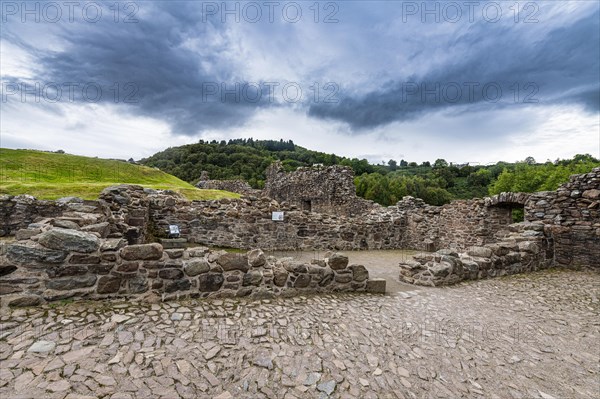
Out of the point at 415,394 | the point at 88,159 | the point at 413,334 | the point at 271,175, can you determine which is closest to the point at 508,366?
the point at 413,334

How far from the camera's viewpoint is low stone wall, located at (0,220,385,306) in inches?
143

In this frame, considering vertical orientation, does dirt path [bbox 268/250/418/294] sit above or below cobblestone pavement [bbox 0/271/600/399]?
below

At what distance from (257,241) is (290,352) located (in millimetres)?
7447

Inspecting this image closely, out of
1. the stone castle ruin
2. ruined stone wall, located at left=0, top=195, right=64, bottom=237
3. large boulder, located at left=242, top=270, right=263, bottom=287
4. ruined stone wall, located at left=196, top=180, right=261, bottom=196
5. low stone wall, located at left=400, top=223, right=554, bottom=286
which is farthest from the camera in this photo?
ruined stone wall, located at left=196, top=180, right=261, bottom=196

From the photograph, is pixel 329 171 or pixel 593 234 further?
pixel 329 171

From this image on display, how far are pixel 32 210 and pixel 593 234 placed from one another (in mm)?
21438

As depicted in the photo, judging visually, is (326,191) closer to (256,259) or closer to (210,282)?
(256,259)

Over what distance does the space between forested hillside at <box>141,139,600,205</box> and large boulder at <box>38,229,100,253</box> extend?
3790 centimetres

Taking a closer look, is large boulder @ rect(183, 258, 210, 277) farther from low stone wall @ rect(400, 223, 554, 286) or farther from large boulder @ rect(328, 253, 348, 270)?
low stone wall @ rect(400, 223, 554, 286)

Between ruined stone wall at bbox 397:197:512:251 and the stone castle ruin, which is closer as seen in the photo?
the stone castle ruin

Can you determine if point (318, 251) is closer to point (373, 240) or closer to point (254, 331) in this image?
point (373, 240)

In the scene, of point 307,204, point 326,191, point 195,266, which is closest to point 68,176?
point 307,204

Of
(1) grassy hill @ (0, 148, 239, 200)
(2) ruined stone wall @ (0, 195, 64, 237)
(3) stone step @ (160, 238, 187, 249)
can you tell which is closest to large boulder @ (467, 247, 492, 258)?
(3) stone step @ (160, 238, 187, 249)

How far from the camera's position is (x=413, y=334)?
4.27 metres
